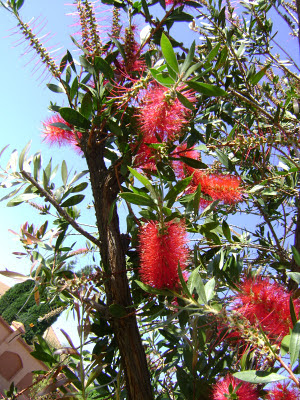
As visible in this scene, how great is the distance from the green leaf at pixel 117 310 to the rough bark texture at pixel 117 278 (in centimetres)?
2

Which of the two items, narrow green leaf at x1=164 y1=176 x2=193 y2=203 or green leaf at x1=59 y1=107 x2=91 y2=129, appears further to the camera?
green leaf at x1=59 y1=107 x2=91 y2=129

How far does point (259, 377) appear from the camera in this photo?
2.00 ft

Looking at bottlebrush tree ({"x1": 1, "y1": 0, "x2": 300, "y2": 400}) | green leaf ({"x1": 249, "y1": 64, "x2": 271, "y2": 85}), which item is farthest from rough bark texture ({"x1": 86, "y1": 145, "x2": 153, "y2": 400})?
green leaf ({"x1": 249, "y1": 64, "x2": 271, "y2": 85})

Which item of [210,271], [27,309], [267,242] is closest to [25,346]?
[267,242]

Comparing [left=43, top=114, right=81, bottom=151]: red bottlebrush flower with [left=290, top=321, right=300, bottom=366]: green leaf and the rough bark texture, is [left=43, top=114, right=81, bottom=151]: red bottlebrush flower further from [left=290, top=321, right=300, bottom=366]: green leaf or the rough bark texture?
[left=290, top=321, right=300, bottom=366]: green leaf

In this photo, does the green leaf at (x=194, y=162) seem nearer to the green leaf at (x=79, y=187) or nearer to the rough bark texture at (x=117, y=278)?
the rough bark texture at (x=117, y=278)

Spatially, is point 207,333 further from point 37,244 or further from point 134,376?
point 37,244

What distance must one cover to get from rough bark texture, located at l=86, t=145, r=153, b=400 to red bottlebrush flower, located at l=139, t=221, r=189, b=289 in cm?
8

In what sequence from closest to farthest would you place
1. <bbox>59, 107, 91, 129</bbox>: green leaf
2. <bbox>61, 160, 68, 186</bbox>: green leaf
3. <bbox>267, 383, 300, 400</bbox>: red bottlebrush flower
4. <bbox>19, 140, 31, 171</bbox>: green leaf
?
1. <bbox>267, 383, 300, 400</bbox>: red bottlebrush flower
2. <bbox>59, 107, 91, 129</bbox>: green leaf
3. <bbox>19, 140, 31, 171</bbox>: green leaf
4. <bbox>61, 160, 68, 186</bbox>: green leaf

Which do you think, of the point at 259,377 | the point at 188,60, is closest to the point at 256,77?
the point at 188,60

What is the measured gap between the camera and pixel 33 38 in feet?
2.99

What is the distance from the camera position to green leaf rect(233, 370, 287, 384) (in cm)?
60

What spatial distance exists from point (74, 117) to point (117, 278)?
0.42 metres

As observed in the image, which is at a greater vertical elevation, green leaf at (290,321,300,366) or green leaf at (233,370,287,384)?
green leaf at (290,321,300,366)
